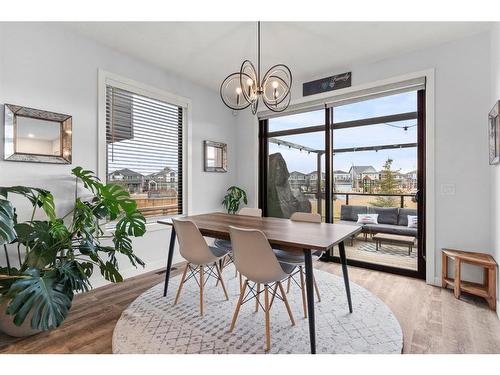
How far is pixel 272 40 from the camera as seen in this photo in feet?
8.84

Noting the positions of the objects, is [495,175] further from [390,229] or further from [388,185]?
[390,229]

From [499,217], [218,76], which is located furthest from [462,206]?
[218,76]

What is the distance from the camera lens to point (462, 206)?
8.64 feet

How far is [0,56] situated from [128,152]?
1.34m

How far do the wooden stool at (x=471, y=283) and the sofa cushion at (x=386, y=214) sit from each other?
64 cm

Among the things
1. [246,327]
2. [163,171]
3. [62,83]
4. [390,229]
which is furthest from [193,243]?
[390,229]

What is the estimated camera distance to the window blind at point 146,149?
9.75 ft

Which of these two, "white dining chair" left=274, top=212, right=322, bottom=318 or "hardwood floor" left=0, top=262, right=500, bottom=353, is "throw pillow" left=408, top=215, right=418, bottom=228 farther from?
"white dining chair" left=274, top=212, right=322, bottom=318

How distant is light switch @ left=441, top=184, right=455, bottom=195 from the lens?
8.79 feet

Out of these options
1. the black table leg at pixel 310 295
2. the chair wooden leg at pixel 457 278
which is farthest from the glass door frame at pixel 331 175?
the black table leg at pixel 310 295

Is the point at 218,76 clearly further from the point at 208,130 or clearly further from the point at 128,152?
the point at 128,152

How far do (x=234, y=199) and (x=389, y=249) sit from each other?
2.32 metres

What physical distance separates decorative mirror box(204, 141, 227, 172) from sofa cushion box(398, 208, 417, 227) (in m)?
2.64

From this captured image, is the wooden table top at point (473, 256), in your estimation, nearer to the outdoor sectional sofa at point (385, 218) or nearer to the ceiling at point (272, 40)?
the outdoor sectional sofa at point (385, 218)
